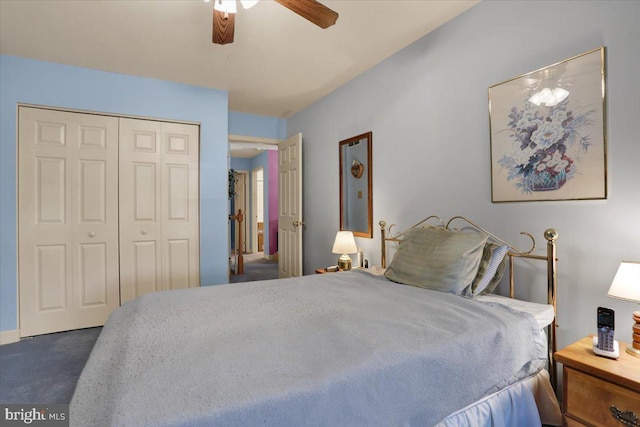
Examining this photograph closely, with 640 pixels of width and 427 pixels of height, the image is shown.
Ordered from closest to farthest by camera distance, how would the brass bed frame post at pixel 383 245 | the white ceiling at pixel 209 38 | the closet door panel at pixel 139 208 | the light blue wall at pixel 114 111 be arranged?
1. the white ceiling at pixel 209 38
2. the brass bed frame post at pixel 383 245
3. the light blue wall at pixel 114 111
4. the closet door panel at pixel 139 208

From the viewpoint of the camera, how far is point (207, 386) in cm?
89

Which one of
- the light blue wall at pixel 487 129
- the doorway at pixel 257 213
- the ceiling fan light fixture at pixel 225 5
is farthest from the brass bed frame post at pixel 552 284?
the doorway at pixel 257 213

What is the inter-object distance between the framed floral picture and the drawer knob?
0.95 metres

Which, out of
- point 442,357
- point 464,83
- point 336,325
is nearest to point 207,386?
point 336,325

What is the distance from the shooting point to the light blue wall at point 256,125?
4.56 meters

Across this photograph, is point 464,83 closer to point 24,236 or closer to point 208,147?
point 208,147

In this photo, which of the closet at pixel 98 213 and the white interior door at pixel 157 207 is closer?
the closet at pixel 98 213

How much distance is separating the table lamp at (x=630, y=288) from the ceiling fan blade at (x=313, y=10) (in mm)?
1744

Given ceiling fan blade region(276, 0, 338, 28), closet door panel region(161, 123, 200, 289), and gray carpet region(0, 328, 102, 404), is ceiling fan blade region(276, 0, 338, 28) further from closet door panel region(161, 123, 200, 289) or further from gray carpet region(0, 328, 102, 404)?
gray carpet region(0, 328, 102, 404)

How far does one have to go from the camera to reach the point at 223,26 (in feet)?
5.70

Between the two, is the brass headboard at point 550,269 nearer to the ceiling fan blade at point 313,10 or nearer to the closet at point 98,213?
the ceiling fan blade at point 313,10

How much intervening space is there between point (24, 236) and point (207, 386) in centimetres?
323

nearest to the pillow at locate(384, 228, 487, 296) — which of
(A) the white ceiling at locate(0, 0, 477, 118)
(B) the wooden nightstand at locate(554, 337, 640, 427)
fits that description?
(B) the wooden nightstand at locate(554, 337, 640, 427)

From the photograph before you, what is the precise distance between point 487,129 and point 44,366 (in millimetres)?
3665
